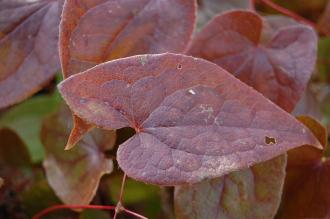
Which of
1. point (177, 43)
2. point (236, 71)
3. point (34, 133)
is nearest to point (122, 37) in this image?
point (177, 43)

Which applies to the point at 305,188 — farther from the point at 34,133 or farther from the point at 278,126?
the point at 34,133

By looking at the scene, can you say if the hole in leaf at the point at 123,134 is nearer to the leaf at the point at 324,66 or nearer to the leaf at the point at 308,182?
the leaf at the point at 308,182

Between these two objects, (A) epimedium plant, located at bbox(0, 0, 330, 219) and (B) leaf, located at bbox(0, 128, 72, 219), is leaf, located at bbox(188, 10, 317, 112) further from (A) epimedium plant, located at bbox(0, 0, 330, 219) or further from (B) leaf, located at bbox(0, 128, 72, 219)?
(B) leaf, located at bbox(0, 128, 72, 219)

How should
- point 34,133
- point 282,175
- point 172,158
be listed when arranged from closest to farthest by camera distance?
point 172,158
point 282,175
point 34,133

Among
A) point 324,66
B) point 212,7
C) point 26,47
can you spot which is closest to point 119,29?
point 26,47

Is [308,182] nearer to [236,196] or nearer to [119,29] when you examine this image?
[236,196]

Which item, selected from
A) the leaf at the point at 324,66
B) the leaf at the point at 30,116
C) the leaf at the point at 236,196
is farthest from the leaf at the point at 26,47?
the leaf at the point at 324,66
